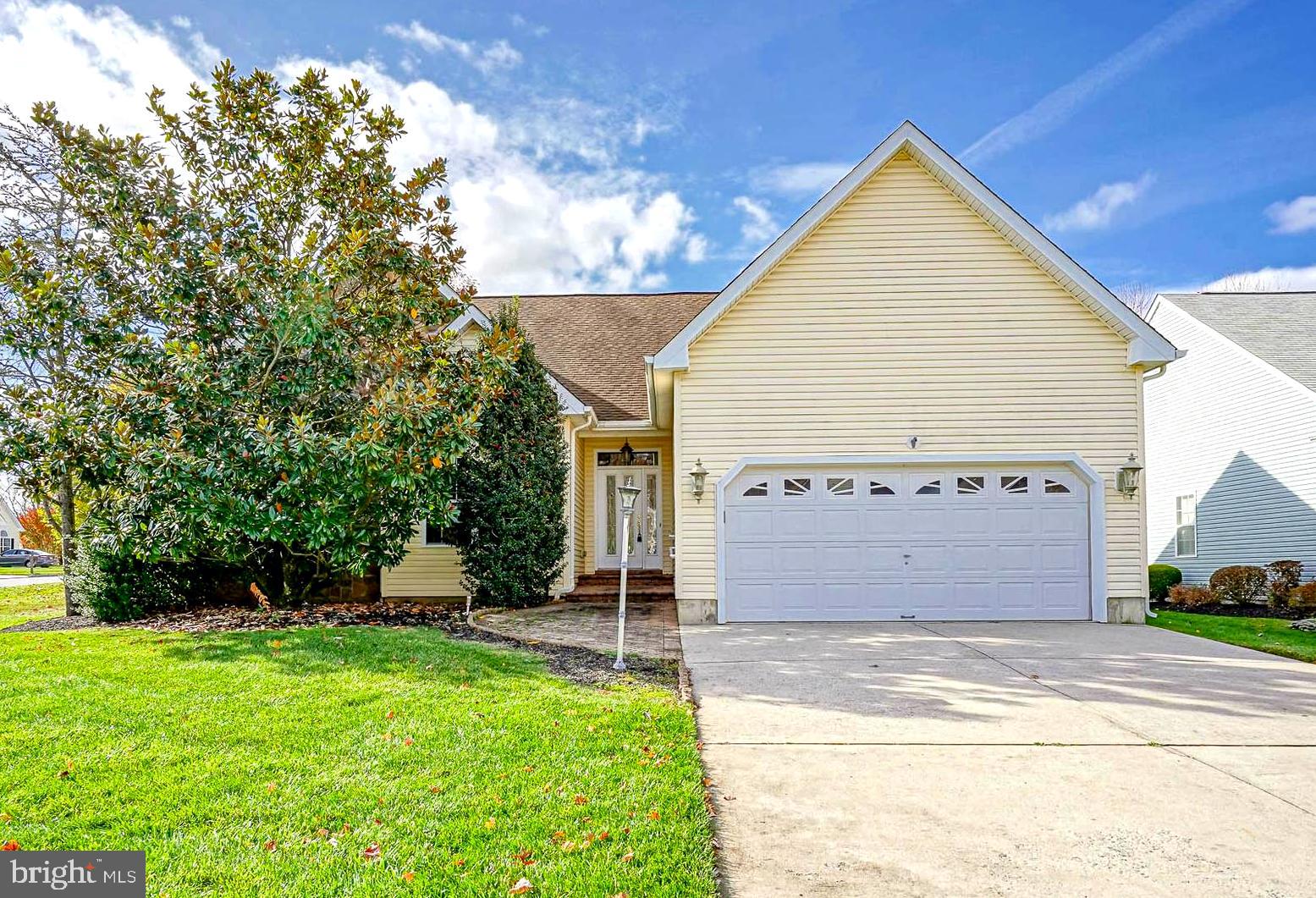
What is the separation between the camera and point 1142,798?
12.7ft

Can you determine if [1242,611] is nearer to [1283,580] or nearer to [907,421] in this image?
[1283,580]

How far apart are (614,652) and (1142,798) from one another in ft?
16.1

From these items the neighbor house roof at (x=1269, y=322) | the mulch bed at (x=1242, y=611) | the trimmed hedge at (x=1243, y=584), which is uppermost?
the neighbor house roof at (x=1269, y=322)

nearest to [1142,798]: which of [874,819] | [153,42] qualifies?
[874,819]

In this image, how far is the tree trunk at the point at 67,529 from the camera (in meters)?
10.9

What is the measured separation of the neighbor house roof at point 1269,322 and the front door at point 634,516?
499 inches

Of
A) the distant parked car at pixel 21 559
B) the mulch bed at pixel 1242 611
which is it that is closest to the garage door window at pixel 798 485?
the mulch bed at pixel 1242 611

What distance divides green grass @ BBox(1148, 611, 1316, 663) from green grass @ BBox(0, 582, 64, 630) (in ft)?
Result: 53.7

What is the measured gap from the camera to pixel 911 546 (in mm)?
10484

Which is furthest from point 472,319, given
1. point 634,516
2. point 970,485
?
point 970,485

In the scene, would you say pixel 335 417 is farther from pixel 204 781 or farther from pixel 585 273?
pixel 585 273

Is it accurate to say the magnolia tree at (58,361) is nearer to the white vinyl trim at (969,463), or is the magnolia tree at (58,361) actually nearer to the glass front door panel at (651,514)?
the white vinyl trim at (969,463)

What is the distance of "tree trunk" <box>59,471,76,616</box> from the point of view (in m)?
10.9

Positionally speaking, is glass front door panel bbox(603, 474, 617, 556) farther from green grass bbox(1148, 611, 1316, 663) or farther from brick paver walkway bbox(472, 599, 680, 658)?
green grass bbox(1148, 611, 1316, 663)
